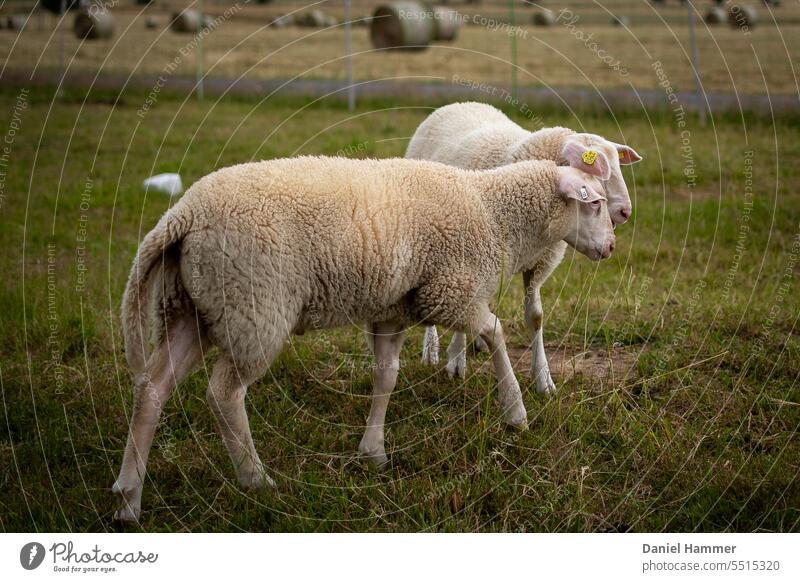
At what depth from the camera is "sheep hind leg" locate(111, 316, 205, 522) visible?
13.6 feet

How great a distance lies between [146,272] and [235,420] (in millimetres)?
782

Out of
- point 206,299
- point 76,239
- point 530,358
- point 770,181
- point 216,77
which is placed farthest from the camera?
point 216,77

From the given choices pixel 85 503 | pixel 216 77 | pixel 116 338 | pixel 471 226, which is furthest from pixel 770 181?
pixel 216 77

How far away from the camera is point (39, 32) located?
21.9 metres

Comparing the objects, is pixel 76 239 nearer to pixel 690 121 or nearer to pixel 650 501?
pixel 650 501

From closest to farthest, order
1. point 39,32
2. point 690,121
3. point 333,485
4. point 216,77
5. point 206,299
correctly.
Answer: point 206,299 < point 333,485 < point 690,121 < point 216,77 < point 39,32

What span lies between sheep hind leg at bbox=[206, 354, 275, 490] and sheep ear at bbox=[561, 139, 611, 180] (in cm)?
208

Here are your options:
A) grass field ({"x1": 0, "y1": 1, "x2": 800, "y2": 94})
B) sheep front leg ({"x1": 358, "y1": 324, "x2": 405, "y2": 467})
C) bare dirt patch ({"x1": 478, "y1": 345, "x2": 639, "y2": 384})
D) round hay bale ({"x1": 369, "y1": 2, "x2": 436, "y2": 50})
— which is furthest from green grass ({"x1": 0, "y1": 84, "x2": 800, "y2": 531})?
round hay bale ({"x1": 369, "y1": 2, "x2": 436, "y2": 50})

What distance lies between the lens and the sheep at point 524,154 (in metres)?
4.97

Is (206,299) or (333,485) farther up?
(206,299)

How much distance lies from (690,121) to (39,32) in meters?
16.0

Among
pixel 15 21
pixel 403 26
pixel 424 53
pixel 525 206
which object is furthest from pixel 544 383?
pixel 424 53

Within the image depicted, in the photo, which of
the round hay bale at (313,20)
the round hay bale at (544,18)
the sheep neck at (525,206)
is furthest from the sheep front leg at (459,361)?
the round hay bale at (313,20)

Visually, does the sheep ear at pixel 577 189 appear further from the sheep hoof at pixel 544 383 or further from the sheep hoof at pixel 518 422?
the sheep hoof at pixel 544 383
